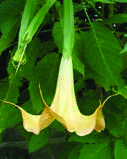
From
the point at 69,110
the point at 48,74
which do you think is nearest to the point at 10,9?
the point at 48,74

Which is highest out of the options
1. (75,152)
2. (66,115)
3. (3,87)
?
(66,115)

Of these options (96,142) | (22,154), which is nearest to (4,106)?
(96,142)

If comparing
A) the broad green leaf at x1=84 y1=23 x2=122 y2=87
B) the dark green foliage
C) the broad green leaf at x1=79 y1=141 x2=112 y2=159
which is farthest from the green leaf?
the broad green leaf at x1=84 y1=23 x2=122 y2=87

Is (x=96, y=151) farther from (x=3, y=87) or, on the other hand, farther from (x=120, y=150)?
(x=3, y=87)

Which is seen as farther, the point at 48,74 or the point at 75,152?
the point at 75,152

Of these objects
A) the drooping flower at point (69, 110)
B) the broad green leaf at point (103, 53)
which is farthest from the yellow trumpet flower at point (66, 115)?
the broad green leaf at point (103, 53)

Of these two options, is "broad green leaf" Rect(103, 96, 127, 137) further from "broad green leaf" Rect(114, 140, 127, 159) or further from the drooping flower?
the drooping flower

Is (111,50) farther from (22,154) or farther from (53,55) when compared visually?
(22,154)
